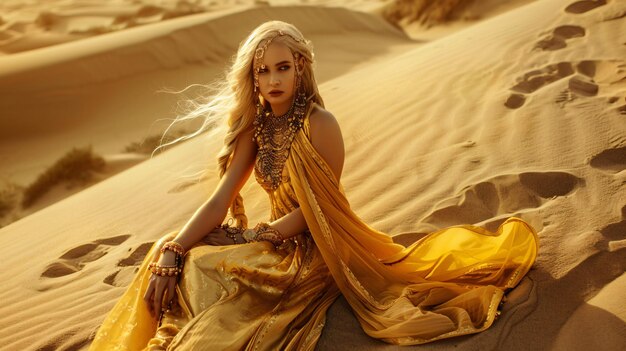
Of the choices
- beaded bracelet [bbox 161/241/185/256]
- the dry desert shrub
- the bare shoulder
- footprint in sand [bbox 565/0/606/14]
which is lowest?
the dry desert shrub

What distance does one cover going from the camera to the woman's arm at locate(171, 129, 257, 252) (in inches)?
125

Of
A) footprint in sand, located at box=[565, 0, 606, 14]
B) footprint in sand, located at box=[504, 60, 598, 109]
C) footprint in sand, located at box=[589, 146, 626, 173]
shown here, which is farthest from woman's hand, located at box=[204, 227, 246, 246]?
footprint in sand, located at box=[565, 0, 606, 14]

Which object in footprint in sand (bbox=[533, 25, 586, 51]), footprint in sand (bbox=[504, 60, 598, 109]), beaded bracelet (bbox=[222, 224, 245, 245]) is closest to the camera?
beaded bracelet (bbox=[222, 224, 245, 245])

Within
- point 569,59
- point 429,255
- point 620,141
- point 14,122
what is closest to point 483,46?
point 569,59

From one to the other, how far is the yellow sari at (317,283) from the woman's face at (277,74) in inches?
7.5

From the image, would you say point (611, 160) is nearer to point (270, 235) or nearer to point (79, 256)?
point (270, 235)

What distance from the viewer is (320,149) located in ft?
10.3

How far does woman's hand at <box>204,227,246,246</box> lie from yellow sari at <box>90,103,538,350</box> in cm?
17

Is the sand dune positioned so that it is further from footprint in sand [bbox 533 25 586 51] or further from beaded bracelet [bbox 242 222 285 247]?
beaded bracelet [bbox 242 222 285 247]

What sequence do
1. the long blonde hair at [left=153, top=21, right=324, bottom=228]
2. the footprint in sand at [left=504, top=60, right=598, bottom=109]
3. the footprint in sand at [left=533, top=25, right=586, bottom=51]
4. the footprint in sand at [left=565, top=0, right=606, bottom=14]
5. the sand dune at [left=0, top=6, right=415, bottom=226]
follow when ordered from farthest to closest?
the sand dune at [left=0, top=6, right=415, bottom=226]
the footprint in sand at [left=565, top=0, right=606, bottom=14]
the footprint in sand at [left=533, top=25, right=586, bottom=51]
the footprint in sand at [left=504, top=60, right=598, bottom=109]
the long blonde hair at [left=153, top=21, right=324, bottom=228]

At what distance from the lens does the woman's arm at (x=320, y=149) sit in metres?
3.15

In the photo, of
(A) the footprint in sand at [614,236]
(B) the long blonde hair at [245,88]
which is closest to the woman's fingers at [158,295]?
(B) the long blonde hair at [245,88]

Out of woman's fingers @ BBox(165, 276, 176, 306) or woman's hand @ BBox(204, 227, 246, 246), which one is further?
woman's hand @ BBox(204, 227, 246, 246)

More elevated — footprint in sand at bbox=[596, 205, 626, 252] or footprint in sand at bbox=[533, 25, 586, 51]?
footprint in sand at bbox=[533, 25, 586, 51]
